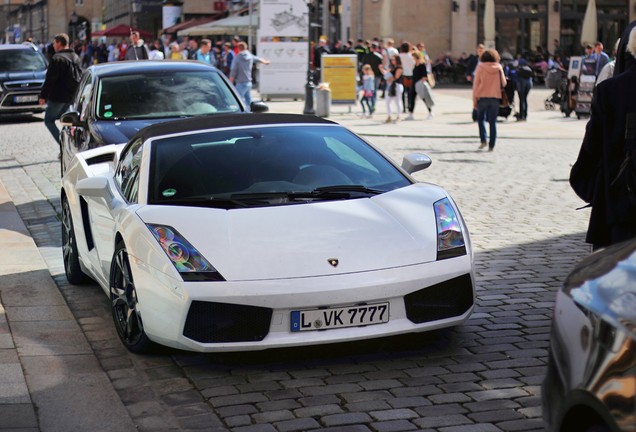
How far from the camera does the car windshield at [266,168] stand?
22.8ft

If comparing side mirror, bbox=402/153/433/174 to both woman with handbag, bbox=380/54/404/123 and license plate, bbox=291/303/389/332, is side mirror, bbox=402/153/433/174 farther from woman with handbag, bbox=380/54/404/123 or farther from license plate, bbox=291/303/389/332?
woman with handbag, bbox=380/54/404/123

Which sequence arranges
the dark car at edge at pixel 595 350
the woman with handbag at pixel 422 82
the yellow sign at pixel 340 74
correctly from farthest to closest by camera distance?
the yellow sign at pixel 340 74 < the woman with handbag at pixel 422 82 < the dark car at edge at pixel 595 350

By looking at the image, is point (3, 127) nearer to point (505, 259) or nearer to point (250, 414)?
point (505, 259)

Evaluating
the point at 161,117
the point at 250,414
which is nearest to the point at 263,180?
the point at 250,414

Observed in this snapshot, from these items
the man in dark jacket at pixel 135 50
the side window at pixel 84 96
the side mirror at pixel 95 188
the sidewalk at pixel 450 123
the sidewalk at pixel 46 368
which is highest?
the man in dark jacket at pixel 135 50

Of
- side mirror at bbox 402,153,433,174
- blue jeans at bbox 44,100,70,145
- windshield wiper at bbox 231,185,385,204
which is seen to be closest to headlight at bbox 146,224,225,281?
windshield wiper at bbox 231,185,385,204

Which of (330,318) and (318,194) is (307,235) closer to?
(330,318)

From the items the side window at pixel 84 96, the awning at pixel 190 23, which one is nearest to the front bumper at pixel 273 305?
the side window at pixel 84 96

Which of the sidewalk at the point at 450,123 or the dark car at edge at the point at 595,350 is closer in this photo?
the dark car at edge at the point at 595,350

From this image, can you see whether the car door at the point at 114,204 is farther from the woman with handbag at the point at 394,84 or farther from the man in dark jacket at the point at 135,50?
the woman with handbag at the point at 394,84

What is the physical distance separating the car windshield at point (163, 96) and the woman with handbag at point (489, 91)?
7783 millimetres

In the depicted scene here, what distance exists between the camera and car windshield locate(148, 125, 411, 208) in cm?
696

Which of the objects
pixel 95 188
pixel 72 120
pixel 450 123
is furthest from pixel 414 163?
pixel 450 123

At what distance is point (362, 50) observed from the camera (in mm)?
40875
